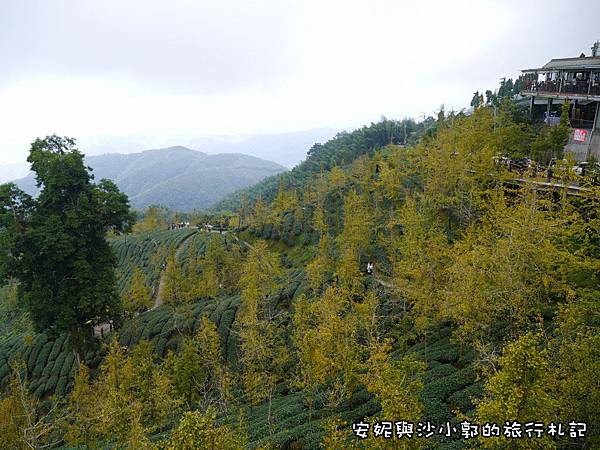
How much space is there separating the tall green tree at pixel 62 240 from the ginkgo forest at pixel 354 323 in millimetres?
153

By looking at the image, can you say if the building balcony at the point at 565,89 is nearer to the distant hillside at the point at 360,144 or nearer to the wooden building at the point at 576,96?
the wooden building at the point at 576,96

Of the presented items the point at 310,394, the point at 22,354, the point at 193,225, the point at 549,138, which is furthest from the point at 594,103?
the point at 193,225

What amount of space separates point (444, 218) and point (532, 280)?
54.3ft

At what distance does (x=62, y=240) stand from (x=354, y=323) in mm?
24451

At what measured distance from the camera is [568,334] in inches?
522

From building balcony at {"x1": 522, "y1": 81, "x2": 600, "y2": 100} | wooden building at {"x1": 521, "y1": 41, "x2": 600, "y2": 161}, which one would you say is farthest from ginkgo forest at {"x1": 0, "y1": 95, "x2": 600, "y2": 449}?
building balcony at {"x1": 522, "y1": 81, "x2": 600, "y2": 100}

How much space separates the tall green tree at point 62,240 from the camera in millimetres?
31203

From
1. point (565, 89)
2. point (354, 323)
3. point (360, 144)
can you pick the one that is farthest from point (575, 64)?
point (360, 144)

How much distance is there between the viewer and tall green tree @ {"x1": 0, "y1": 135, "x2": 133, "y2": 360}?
3120cm

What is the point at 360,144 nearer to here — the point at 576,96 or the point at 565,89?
the point at 565,89

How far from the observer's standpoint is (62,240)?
31281 millimetres

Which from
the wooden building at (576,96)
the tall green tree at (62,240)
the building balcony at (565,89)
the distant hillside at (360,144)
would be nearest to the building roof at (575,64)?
the wooden building at (576,96)

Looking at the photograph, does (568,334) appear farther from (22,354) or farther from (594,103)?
(22,354)

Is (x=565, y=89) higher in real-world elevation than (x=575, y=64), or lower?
lower
